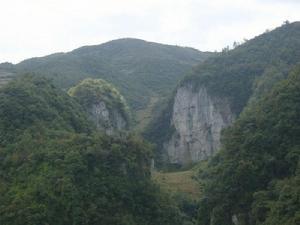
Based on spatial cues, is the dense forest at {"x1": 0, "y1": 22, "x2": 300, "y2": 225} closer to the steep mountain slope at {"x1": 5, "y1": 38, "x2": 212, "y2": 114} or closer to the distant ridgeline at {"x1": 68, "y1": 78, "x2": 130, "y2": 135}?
the distant ridgeline at {"x1": 68, "y1": 78, "x2": 130, "y2": 135}

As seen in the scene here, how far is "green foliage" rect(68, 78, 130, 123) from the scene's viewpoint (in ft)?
296

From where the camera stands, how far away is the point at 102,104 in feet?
300

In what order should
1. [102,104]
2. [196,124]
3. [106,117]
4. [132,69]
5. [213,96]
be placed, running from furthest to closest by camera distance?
[132,69] → [196,124] → [213,96] → [102,104] → [106,117]

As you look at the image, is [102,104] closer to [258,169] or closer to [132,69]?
[258,169]

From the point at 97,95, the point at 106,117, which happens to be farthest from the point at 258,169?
the point at 97,95

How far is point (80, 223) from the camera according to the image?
42.9m

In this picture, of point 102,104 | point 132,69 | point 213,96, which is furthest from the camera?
point 132,69

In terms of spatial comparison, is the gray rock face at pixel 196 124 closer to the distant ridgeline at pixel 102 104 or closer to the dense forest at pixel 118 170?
the distant ridgeline at pixel 102 104

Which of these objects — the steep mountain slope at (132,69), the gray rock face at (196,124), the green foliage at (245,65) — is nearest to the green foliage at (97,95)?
the gray rock face at (196,124)

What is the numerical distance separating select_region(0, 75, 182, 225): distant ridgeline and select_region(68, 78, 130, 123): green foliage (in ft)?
114

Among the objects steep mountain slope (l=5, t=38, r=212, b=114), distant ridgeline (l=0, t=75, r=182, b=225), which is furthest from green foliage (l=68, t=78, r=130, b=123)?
distant ridgeline (l=0, t=75, r=182, b=225)

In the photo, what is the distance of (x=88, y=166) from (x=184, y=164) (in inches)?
2213

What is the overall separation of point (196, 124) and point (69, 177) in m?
58.9

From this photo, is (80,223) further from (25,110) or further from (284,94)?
(284,94)
